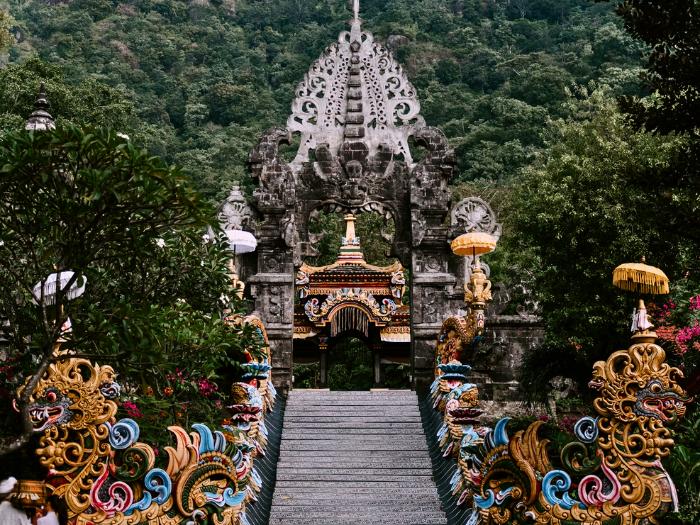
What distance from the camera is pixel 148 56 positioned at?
156 ft

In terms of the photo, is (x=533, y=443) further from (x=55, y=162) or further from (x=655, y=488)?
(x=55, y=162)

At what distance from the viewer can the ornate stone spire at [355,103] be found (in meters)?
16.7

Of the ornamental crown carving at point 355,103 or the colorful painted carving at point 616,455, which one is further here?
the ornamental crown carving at point 355,103

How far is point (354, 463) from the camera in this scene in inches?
476

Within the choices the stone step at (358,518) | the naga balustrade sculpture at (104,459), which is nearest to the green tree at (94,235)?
the naga balustrade sculpture at (104,459)

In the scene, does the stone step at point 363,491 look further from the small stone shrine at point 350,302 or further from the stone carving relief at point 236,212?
the small stone shrine at point 350,302

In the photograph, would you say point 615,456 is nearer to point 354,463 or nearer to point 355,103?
point 354,463

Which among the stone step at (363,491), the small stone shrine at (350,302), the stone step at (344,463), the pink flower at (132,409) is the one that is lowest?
the stone step at (363,491)

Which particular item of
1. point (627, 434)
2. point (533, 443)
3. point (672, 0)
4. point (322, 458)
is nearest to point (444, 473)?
point (322, 458)

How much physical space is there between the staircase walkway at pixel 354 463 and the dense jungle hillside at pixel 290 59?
16.8 m

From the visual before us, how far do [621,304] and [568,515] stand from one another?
928cm

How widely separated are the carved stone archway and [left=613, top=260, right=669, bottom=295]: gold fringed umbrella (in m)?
6.27

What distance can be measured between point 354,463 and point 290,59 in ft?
119

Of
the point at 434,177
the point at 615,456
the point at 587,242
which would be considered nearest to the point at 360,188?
the point at 434,177
